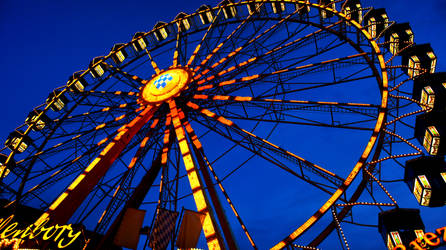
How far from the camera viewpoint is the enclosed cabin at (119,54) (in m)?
16.2

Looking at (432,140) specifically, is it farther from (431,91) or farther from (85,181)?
(85,181)

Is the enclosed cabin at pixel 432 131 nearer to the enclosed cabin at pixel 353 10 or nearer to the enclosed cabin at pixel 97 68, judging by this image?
the enclosed cabin at pixel 353 10

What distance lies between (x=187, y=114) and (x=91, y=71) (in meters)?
7.84

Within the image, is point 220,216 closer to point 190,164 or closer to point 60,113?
point 190,164

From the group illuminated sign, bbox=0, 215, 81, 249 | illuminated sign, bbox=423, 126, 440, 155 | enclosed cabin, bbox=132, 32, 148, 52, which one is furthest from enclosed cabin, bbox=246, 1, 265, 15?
illuminated sign, bbox=0, 215, 81, 249

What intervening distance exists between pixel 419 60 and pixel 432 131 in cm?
364

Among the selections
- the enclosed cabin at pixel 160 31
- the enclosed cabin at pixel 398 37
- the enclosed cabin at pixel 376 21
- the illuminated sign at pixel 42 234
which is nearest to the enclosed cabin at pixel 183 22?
the enclosed cabin at pixel 160 31

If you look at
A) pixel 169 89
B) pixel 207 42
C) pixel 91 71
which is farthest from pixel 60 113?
pixel 207 42

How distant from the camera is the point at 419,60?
9.37 meters

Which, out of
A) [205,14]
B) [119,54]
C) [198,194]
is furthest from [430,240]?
[119,54]

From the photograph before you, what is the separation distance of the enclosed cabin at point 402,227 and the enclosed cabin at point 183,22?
14082 millimetres

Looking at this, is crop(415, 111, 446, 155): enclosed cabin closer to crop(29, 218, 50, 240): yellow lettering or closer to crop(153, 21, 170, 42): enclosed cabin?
crop(29, 218, 50, 240): yellow lettering

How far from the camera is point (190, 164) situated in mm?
7945

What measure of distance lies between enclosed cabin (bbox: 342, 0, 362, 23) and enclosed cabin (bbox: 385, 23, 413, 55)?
1.50m
